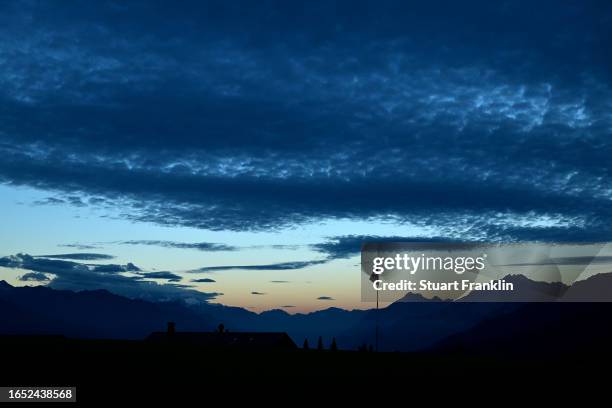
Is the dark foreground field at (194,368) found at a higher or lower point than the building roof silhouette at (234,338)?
higher

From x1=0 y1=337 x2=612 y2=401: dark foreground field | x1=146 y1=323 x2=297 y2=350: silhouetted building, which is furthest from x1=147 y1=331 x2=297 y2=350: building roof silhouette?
x1=0 y1=337 x2=612 y2=401: dark foreground field

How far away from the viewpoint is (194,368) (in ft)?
76.0

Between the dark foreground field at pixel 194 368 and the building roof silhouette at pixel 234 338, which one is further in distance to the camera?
the building roof silhouette at pixel 234 338

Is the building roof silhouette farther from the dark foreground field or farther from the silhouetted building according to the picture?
the dark foreground field

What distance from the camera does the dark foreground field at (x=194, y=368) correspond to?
785 inches

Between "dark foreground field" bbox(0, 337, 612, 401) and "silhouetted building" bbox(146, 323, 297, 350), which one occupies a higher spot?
"dark foreground field" bbox(0, 337, 612, 401)

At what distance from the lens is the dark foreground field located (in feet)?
65.4

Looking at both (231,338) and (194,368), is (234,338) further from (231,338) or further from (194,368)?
(194,368)

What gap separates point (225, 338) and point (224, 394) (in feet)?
354

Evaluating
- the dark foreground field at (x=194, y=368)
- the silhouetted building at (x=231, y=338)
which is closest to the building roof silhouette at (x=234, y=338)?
the silhouetted building at (x=231, y=338)

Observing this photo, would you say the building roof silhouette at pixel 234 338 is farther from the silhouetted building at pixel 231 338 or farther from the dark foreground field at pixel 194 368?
the dark foreground field at pixel 194 368

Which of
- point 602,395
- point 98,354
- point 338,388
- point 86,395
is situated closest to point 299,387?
point 338,388

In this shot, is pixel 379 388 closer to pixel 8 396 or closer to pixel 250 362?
pixel 250 362

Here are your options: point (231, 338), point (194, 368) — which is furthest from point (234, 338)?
point (194, 368)
